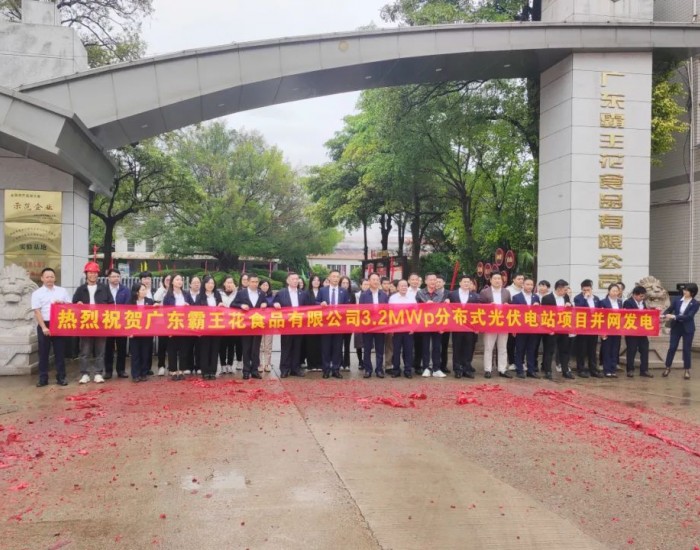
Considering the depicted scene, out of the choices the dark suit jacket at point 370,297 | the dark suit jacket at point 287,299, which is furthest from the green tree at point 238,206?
the dark suit jacket at point 370,297

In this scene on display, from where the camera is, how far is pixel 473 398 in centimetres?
742

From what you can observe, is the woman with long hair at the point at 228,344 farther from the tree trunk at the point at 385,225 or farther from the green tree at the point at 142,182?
the tree trunk at the point at 385,225

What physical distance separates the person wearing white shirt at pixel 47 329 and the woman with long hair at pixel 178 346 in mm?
1452

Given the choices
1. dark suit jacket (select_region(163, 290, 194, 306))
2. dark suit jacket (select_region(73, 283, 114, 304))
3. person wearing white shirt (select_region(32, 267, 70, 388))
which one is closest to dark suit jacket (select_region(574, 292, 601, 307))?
dark suit jacket (select_region(163, 290, 194, 306))

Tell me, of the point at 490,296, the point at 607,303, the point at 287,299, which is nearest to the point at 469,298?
the point at 490,296

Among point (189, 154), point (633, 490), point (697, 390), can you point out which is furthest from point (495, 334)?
point (189, 154)

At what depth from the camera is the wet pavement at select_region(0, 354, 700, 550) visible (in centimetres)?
355

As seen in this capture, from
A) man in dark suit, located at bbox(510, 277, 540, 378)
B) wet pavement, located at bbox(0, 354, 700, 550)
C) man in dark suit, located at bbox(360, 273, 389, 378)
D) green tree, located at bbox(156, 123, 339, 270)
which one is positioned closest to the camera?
wet pavement, located at bbox(0, 354, 700, 550)

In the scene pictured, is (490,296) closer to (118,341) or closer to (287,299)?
(287,299)

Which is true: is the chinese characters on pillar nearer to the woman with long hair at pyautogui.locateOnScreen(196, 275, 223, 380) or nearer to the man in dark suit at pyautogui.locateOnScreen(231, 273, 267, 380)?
the man in dark suit at pyautogui.locateOnScreen(231, 273, 267, 380)

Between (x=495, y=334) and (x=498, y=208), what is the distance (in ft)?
39.5

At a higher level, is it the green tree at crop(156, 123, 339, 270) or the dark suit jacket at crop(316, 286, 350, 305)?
the green tree at crop(156, 123, 339, 270)

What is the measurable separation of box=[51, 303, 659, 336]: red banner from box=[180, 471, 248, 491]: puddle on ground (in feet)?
14.1

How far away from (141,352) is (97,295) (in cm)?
107
